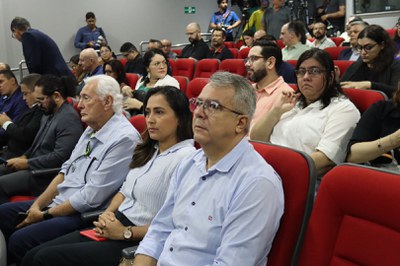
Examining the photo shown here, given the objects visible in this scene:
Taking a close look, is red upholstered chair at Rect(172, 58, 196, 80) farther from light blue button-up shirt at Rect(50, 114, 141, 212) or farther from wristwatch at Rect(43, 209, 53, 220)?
wristwatch at Rect(43, 209, 53, 220)

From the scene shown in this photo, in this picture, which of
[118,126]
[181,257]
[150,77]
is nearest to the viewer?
[181,257]

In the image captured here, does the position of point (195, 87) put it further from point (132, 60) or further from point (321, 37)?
point (132, 60)

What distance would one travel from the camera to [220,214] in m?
1.47

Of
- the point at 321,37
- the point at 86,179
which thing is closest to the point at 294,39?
the point at 321,37

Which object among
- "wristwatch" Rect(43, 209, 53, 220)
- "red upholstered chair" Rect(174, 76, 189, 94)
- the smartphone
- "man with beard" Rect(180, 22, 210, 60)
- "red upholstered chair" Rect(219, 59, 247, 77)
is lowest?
"man with beard" Rect(180, 22, 210, 60)

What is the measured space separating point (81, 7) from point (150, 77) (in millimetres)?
5979

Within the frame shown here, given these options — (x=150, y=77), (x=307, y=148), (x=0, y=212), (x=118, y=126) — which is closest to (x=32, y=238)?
(x=0, y=212)

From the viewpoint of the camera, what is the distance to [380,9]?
7.98 m

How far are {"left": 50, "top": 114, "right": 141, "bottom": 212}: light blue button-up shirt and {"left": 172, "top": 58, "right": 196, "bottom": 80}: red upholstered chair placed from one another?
3.41 meters

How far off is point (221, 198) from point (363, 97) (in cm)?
122

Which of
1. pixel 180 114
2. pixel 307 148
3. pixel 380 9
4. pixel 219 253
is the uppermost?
pixel 180 114

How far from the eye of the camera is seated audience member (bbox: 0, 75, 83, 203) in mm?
3004

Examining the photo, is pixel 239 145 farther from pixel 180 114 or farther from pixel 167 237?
pixel 180 114

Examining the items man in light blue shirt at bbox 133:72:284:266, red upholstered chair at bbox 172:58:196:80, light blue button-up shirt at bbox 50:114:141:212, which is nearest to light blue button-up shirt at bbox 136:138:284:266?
man in light blue shirt at bbox 133:72:284:266
